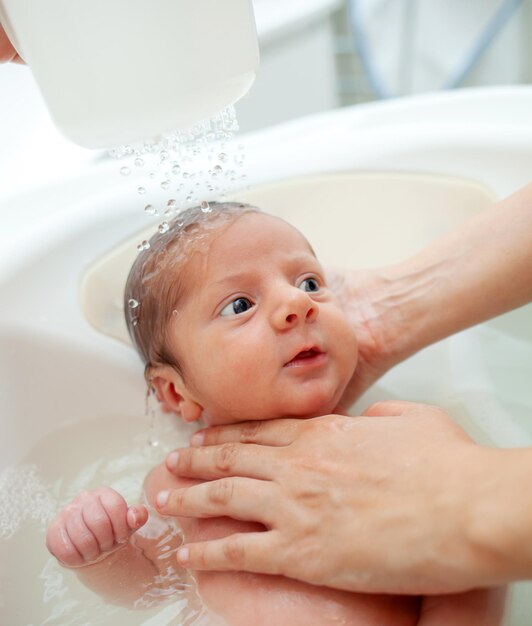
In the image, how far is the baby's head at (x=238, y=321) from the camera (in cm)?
78

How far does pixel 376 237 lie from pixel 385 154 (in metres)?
0.13

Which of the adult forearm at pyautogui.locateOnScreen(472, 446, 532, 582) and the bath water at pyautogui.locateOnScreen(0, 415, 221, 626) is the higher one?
the bath water at pyautogui.locateOnScreen(0, 415, 221, 626)

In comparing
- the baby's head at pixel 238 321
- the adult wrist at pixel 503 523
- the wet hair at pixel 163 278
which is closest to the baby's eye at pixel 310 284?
the baby's head at pixel 238 321

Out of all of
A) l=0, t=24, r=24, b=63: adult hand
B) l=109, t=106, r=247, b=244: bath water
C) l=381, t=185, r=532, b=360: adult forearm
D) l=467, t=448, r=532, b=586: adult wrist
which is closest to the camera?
l=467, t=448, r=532, b=586: adult wrist

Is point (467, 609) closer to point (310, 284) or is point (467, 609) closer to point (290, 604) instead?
point (290, 604)

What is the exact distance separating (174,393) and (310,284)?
20 cm

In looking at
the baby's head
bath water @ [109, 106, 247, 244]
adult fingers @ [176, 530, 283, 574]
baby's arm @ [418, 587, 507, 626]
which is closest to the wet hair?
the baby's head

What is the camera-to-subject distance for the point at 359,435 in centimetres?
71

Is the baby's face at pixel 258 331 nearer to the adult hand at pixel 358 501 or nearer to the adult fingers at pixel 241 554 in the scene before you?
the adult hand at pixel 358 501

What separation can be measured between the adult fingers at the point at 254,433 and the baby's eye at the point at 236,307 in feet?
0.38

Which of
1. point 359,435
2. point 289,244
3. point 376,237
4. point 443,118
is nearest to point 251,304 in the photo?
point 289,244

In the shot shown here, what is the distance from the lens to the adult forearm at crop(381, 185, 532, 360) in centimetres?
92

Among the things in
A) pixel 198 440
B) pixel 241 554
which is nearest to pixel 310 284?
pixel 198 440

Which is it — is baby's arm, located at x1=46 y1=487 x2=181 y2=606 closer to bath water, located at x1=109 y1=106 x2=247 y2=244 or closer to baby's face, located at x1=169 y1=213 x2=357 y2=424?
baby's face, located at x1=169 y1=213 x2=357 y2=424
